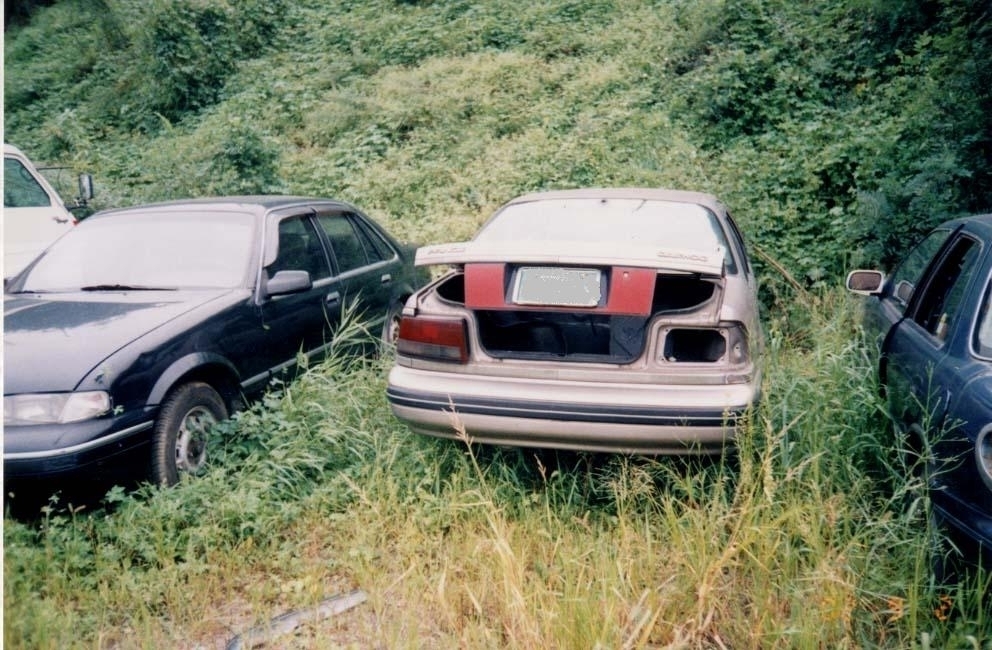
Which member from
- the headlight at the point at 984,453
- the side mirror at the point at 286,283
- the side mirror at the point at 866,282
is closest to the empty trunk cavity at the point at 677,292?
the side mirror at the point at 866,282

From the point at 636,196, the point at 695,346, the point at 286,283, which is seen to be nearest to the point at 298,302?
the point at 286,283

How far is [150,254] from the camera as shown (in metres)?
4.64

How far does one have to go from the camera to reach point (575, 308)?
10.7 feet

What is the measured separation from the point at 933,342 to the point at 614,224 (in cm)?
169

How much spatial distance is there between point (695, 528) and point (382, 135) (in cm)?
941

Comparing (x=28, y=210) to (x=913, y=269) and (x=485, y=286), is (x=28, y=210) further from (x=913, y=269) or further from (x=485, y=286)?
(x=913, y=269)

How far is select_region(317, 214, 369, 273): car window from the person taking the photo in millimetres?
5453

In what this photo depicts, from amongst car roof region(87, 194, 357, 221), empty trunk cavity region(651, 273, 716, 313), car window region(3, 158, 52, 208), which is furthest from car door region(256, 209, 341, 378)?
car window region(3, 158, 52, 208)

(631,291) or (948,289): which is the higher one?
(631,291)

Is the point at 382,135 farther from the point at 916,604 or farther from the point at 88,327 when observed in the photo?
the point at 916,604

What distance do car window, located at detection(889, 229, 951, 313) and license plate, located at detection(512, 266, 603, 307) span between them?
5.57 feet

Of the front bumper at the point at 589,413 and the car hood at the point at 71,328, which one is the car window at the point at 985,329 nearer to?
the front bumper at the point at 589,413

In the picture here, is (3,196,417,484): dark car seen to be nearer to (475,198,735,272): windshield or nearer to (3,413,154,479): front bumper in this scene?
(3,413,154,479): front bumper

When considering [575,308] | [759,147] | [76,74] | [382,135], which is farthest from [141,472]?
[76,74]
